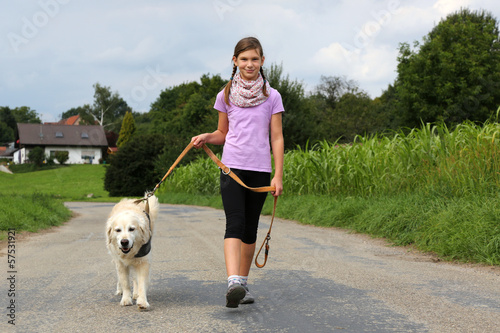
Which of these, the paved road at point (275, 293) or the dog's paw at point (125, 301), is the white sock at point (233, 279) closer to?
the paved road at point (275, 293)

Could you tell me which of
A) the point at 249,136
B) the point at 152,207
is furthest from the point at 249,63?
the point at 152,207

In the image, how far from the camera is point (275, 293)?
452 cm

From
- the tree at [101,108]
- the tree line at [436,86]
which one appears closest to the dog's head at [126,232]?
the tree line at [436,86]

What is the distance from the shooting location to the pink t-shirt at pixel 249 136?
3.95 meters

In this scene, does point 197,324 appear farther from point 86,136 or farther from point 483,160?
point 86,136

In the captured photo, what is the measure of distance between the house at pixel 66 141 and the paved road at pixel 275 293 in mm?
83739

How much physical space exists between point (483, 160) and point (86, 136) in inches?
3493

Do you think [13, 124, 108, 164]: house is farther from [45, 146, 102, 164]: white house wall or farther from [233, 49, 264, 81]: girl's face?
[233, 49, 264, 81]: girl's face

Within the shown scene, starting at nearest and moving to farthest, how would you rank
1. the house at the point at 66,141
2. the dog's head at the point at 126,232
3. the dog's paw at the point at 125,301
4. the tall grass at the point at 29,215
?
1. the dog's head at the point at 126,232
2. the dog's paw at the point at 125,301
3. the tall grass at the point at 29,215
4. the house at the point at 66,141

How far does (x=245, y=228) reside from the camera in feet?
13.7

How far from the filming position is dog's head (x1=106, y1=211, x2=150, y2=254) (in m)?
4.01

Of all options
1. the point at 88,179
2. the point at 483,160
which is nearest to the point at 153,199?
the point at 483,160

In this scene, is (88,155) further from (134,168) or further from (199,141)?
(199,141)

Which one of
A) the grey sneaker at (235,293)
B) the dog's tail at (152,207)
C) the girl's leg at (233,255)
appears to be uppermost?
the dog's tail at (152,207)
